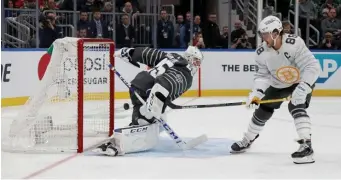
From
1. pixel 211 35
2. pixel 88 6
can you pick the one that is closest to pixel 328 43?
pixel 211 35

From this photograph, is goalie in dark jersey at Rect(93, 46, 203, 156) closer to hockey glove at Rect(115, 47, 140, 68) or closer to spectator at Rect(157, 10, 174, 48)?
hockey glove at Rect(115, 47, 140, 68)

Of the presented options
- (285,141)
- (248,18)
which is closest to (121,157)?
(285,141)

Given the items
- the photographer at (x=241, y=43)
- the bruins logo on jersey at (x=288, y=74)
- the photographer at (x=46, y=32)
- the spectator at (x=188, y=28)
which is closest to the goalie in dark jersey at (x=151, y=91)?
the bruins logo on jersey at (x=288, y=74)

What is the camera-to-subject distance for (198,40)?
1080 cm

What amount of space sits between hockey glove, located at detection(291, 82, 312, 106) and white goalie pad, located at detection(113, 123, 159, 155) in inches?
45.1

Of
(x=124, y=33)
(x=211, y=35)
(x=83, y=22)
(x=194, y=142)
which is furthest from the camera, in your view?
(x=211, y=35)

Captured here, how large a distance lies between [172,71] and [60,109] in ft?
3.10

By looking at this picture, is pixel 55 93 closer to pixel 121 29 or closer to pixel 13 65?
pixel 13 65

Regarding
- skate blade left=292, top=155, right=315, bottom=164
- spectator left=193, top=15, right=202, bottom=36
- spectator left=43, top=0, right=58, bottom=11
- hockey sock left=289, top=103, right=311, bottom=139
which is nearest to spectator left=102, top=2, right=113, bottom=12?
spectator left=43, top=0, right=58, bottom=11

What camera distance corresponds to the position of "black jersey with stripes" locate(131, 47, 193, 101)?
4844mm

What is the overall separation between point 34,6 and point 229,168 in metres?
6.94

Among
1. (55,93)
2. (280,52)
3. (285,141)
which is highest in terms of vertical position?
(280,52)

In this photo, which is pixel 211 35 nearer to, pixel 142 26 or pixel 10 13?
pixel 142 26

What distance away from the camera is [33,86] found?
8.82 m
